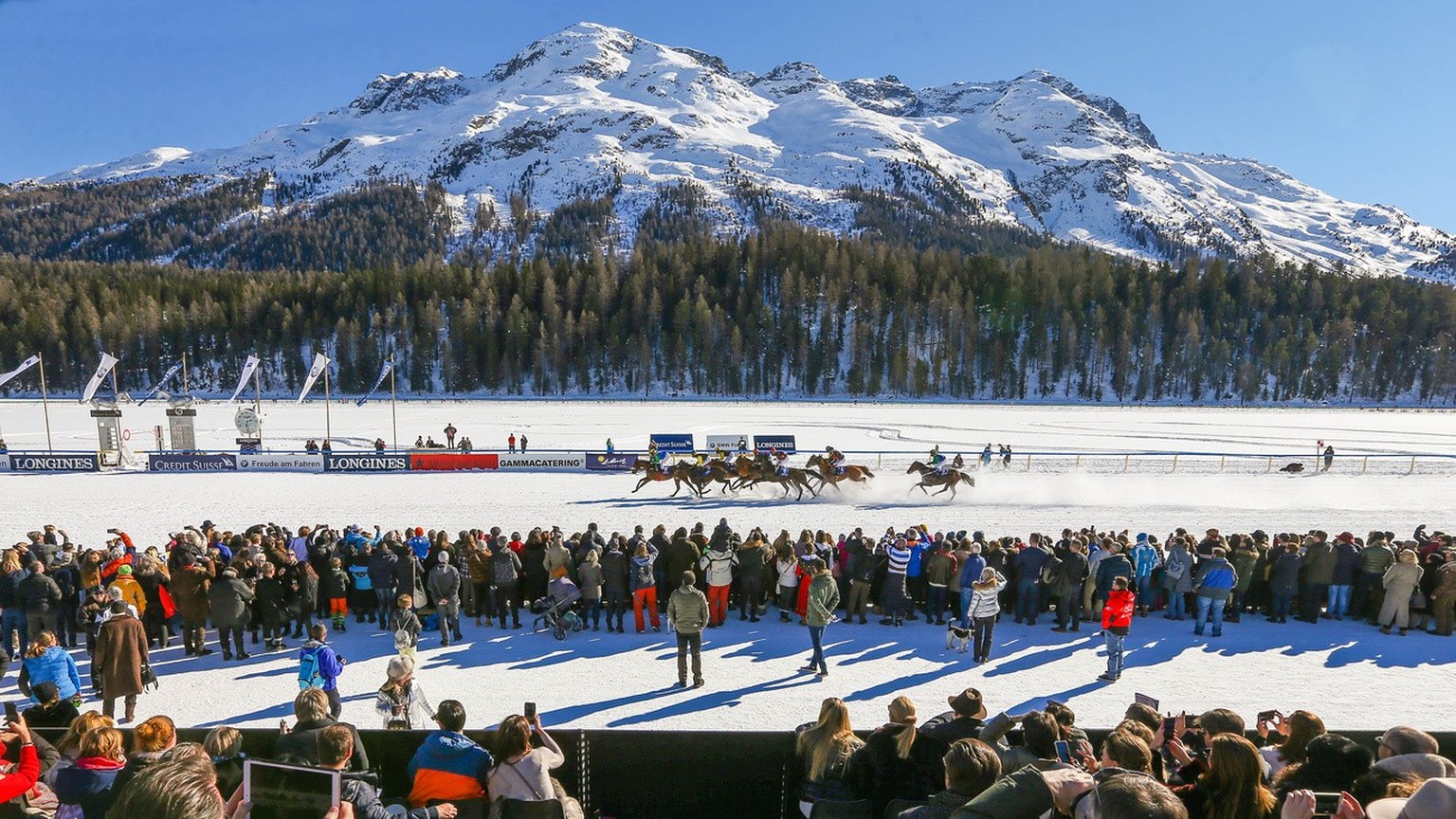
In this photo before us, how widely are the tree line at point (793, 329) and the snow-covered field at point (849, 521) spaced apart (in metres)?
38.6

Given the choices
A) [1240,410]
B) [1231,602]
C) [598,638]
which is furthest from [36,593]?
[1240,410]

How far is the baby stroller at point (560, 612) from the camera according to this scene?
376 inches

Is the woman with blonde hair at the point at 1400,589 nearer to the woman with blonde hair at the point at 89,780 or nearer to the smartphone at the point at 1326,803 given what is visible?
the smartphone at the point at 1326,803

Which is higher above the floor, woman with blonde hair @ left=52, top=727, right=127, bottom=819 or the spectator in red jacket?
woman with blonde hair @ left=52, top=727, right=127, bottom=819

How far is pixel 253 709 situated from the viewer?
749cm

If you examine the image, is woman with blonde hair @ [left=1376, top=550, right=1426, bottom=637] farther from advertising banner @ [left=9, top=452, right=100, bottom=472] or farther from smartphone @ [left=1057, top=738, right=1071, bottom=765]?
advertising banner @ [left=9, top=452, right=100, bottom=472]

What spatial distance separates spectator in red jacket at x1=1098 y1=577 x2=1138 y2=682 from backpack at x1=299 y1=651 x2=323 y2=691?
8.10m

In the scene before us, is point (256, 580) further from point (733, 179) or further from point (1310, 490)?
point (733, 179)

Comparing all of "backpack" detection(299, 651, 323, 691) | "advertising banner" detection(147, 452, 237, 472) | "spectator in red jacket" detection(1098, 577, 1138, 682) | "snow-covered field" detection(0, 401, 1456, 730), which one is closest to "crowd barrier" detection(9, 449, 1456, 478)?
"advertising banner" detection(147, 452, 237, 472)

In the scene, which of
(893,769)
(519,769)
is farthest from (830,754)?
(519,769)

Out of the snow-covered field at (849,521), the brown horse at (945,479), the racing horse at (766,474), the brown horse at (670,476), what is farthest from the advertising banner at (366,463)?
the brown horse at (945,479)

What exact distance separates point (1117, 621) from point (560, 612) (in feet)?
22.4

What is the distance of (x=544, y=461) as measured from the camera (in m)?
24.5

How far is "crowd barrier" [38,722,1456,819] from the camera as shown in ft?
16.0
